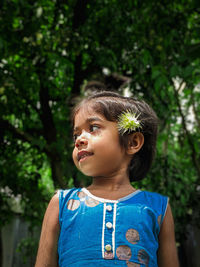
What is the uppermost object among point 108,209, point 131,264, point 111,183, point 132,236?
point 111,183

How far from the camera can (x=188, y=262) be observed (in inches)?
350

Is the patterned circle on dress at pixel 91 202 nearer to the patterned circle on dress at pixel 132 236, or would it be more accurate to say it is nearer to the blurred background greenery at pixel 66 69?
the patterned circle on dress at pixel 132 236

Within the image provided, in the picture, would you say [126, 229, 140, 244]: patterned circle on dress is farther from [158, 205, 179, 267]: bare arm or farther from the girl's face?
the girl's face

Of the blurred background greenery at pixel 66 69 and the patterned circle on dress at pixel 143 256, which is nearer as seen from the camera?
the patterned circle on dress at pixel 143 256

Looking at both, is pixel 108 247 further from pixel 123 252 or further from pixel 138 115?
pixel 138 115

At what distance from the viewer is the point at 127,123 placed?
156 cm

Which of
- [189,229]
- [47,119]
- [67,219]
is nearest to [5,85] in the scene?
[47,119]

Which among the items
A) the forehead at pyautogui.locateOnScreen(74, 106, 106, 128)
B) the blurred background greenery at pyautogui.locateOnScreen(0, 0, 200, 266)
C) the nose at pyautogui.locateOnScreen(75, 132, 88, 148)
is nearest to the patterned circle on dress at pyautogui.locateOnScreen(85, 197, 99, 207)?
the nose at pyautogui.locateOnScreen(75, 132, 88, 148)

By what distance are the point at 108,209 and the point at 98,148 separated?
→ 254 mm

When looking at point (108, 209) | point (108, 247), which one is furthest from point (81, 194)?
point (108, 247)

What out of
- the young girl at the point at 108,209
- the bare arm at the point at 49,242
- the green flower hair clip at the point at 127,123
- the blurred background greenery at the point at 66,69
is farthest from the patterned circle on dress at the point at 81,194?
the blurred background greenery at the point at 66,69

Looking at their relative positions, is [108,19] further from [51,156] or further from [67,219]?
[67,219]

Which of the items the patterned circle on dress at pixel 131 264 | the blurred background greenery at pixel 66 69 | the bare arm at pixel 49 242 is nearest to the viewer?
the patterned circle on dress at pixel 131 264

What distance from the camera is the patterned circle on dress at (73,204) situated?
1508 millimetres
